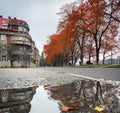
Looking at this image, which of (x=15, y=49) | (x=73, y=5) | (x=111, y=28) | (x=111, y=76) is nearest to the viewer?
(x=111, y=76)

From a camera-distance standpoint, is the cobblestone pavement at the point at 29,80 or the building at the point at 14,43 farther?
the building at the point at 14,43

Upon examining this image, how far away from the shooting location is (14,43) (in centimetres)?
8050

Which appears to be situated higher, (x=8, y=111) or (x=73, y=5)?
(x=73, y=5)

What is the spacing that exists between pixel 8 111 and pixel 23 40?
81403 mm

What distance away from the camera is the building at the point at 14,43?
76688 mm

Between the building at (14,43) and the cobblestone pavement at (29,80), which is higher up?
the building at (14,43)

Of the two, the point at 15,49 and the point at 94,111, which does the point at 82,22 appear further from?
the point at 15,49

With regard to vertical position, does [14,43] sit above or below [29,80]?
above

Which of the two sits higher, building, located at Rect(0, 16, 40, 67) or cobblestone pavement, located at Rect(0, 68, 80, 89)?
building, located at Rect(0, 16, 40, 67)

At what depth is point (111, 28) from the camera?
34.8m

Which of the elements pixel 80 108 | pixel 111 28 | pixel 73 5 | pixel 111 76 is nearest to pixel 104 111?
pixel 80 108

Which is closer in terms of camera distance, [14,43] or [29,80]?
[29,80]

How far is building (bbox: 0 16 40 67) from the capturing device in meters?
76.7

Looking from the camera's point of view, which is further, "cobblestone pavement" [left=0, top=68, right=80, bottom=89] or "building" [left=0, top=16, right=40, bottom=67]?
"building" [left=0, top=16, right=40, bottom=67]
